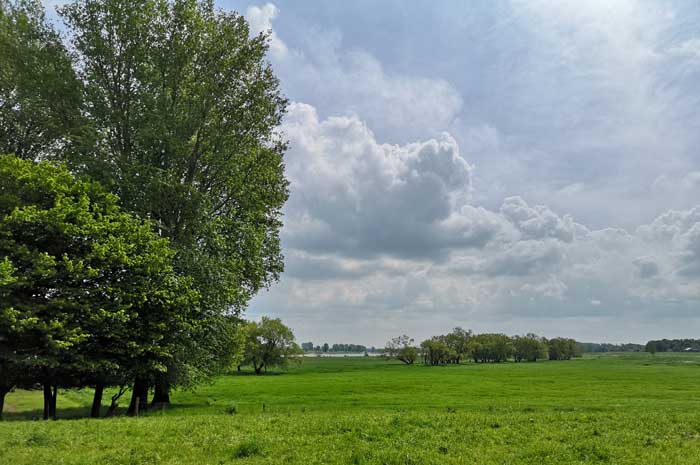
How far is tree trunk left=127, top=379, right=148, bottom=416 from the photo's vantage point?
98.9ft

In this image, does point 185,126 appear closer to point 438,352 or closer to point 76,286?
point 76,286

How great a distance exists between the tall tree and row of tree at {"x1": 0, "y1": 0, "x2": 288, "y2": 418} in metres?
0.11

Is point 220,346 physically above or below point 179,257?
below

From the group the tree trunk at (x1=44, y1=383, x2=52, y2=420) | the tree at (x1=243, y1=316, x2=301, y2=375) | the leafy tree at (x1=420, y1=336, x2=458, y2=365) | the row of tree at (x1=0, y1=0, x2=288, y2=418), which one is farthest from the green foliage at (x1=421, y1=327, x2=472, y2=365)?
the tree trunk at (x1=44, y1=383, x2=52, y2=420)

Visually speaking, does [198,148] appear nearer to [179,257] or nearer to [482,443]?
[179,257]

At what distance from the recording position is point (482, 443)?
1569 cm

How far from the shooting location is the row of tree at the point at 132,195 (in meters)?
24.9

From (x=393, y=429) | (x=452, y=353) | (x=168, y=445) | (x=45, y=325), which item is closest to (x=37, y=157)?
(x=45, y=325)

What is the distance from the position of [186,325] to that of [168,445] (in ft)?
44.5

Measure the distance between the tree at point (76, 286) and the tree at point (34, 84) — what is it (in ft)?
19.3

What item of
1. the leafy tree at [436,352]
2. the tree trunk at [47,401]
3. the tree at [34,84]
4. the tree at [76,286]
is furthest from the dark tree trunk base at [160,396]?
the leafy tree at [436,352]

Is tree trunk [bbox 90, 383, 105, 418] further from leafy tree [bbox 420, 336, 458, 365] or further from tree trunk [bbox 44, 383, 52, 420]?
leafy tree [bbox 420, 336, 458, 365]

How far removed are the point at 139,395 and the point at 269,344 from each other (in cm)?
9179

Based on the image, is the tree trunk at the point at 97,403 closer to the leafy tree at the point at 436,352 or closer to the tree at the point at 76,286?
the tree at the point at 76,286
